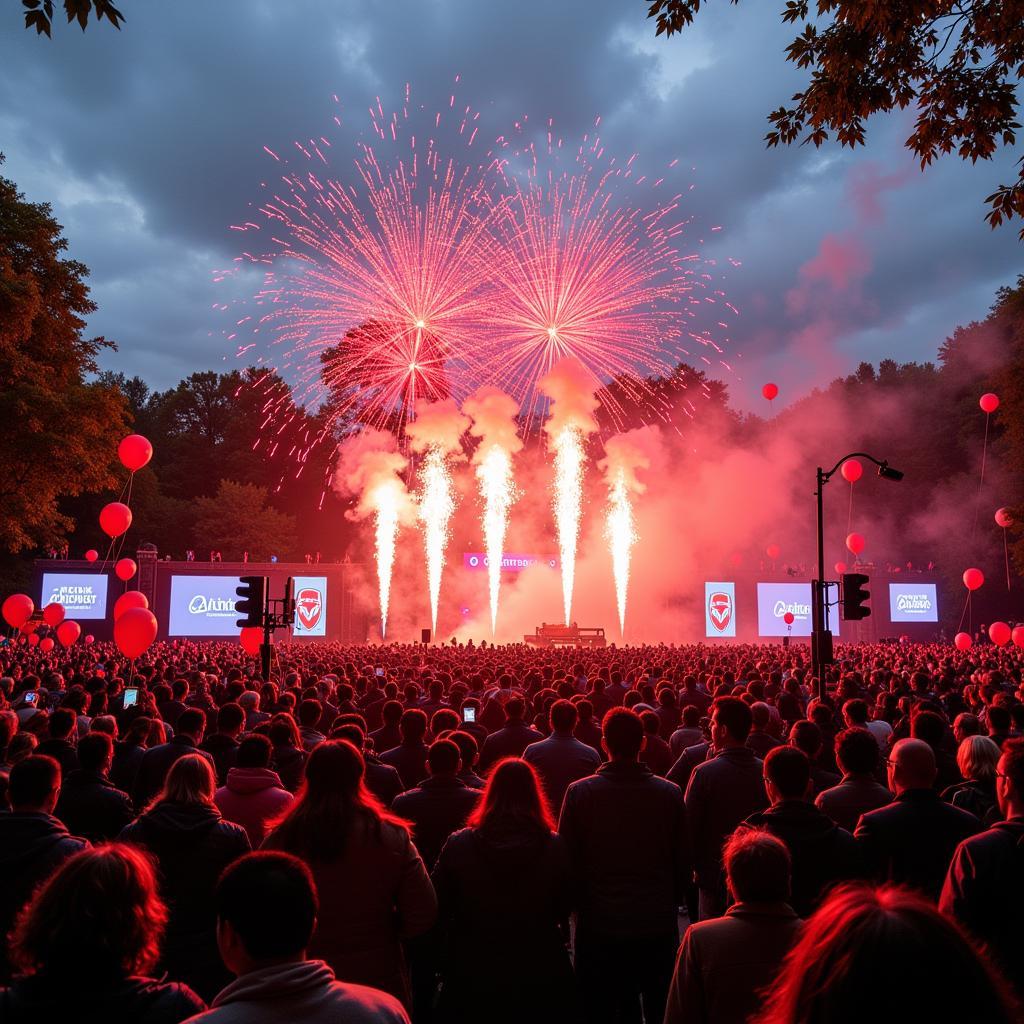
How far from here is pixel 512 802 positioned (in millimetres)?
3959

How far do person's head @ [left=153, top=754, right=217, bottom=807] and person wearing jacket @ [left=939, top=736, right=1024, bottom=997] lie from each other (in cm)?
345

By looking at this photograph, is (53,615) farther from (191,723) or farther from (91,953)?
(91,953)

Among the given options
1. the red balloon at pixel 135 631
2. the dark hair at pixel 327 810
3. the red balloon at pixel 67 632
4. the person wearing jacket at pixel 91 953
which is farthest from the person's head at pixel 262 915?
the red balloon at pixel 67 632

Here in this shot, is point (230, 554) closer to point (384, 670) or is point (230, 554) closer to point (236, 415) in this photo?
point (236, 415)

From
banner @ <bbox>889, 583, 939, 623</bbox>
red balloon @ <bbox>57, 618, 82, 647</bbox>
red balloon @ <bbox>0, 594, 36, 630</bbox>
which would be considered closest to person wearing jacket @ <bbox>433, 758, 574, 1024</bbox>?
red balloon @ <bbox>0, 594, 36, 630</bbox>

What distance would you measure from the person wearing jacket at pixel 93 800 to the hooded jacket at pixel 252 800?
2.31 feet

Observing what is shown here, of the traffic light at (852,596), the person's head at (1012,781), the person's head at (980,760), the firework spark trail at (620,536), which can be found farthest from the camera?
the firework spark trail at (620,536)

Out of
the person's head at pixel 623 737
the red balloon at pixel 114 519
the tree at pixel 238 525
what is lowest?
the person's head at pixel 623 737

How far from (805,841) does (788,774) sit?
317 mm

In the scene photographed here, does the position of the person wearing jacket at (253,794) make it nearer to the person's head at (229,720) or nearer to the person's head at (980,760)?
the person's head at (229,720)

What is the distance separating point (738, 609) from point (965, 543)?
1524 centimetres

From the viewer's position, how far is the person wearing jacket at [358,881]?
11.8 feet

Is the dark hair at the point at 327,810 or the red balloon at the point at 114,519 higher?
the red balloon at the point at 114,519

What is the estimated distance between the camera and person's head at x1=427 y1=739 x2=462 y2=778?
5.01m
